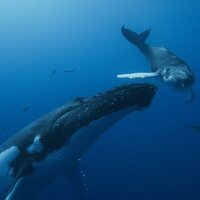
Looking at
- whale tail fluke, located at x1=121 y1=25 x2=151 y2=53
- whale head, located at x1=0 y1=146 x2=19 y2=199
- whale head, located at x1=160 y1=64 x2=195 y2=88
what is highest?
whale tail fluke, located at x1=121 y1=25 x2=151 y2=53

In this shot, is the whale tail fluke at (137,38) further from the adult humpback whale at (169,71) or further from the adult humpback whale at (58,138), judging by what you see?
the adult humpback whale at (58,138)

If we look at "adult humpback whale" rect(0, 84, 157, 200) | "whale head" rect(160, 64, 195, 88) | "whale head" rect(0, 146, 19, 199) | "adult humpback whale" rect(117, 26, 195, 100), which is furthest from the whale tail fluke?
"whale head" rect(0, 146, 19, 199)

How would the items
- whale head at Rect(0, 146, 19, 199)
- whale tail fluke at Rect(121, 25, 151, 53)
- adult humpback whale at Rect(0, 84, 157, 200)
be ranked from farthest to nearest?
whale tail fluke at Rect(121, 25, 151, 53), whale head at Rect(0, 146, 19, 199), adult humpback whale at Rect(0, 84, 157, 200)

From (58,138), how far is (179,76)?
5324mm

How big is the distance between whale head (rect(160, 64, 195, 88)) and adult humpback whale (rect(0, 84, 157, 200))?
4.55 meters

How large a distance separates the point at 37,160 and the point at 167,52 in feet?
24.9

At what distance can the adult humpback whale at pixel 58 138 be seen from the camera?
594 centimetres

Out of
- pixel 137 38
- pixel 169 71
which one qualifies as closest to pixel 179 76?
Answer: pixel 169 71

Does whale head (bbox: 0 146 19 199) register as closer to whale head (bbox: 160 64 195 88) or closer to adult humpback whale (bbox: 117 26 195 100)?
adult humpback whale (bbox: 117 26 195 100)

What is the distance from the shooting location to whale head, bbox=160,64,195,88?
1056 cm

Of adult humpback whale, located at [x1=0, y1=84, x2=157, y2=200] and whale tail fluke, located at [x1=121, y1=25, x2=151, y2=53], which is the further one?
whale tail fluke, located at [x1=121, y1=25, x2=151, y2=53]

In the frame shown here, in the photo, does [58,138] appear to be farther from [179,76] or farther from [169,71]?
[169,71]

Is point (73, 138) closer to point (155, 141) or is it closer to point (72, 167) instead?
point (72, 167)

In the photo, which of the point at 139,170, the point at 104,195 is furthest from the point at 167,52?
the point at 139,170
